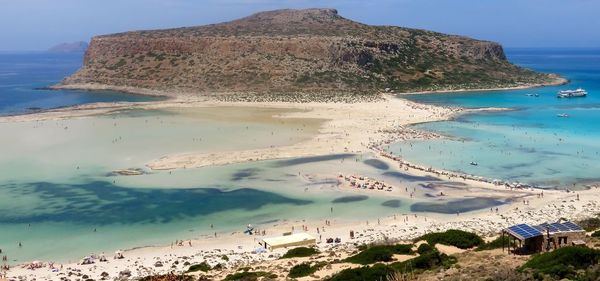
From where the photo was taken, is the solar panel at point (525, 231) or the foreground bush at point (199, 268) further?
the foreground bush at point (199, 268)

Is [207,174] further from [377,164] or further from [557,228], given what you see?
[557,228]

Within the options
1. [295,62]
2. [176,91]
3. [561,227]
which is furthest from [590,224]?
[176,91]

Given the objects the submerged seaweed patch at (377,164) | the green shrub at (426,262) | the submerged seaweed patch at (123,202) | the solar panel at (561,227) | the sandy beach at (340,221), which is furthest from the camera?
the submerged seaweed patch at (377,164)

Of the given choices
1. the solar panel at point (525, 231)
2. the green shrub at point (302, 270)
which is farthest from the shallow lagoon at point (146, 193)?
the solar panel at point (525, 231)

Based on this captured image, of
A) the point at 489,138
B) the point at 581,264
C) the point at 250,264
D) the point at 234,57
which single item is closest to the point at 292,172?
the point at 250,264

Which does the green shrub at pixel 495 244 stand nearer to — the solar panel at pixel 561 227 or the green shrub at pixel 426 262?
the solar panel at pixel 561 227

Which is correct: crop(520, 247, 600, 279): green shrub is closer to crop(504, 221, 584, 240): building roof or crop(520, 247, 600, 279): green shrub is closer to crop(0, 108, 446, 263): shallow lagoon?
crop(504, 221, 584, 240): building roof
